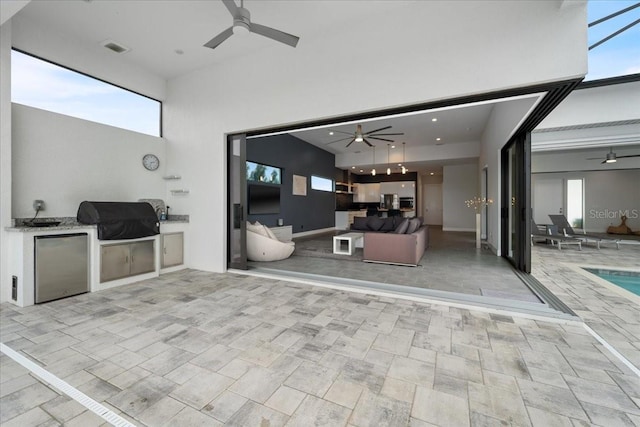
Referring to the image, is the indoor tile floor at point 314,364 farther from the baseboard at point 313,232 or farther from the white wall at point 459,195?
the white wall at point 459,195

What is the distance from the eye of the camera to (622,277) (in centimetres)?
442

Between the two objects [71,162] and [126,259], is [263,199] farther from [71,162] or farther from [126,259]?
[71,162]

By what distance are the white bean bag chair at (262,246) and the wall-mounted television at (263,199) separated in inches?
61.4

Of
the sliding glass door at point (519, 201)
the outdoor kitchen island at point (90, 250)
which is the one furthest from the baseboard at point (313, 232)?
the sliding glass door at point (519, 201)

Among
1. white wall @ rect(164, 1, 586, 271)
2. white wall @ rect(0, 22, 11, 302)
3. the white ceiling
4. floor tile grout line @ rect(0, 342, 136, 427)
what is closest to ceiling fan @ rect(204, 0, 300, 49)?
the white ceiling

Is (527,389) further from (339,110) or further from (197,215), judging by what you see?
(197,215)

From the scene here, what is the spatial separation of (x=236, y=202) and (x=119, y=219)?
5.66 ft

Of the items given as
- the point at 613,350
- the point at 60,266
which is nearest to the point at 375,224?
the point at 613,350

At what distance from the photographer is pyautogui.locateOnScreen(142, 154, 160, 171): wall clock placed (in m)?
5.02

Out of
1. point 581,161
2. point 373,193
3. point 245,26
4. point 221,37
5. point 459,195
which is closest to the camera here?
point 245,26

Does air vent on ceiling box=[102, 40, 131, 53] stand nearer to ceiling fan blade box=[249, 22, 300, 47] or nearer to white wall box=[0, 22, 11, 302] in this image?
white wall box=[0, 22, 11, 302]

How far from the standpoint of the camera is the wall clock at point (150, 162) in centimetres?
502

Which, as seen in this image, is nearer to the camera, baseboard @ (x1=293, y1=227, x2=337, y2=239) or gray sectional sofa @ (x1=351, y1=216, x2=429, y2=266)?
gray sectional sofa @ (x1=351, y1=216, x2=429, y2=266)

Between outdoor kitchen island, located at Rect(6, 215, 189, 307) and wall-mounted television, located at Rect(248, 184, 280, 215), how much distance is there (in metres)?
2.09
